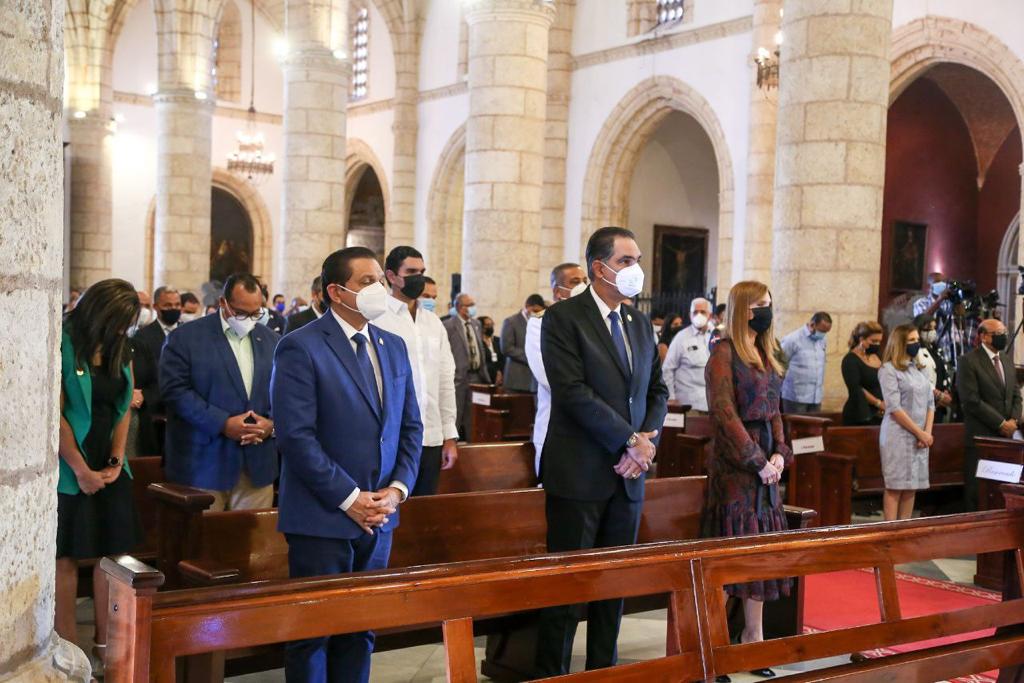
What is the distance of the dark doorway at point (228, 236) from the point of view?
84.0 feet

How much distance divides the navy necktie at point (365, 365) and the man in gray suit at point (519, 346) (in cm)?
580

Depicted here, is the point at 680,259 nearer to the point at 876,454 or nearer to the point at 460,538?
the point at 876,454

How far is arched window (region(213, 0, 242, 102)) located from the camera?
25.5 meters

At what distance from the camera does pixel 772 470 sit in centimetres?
428

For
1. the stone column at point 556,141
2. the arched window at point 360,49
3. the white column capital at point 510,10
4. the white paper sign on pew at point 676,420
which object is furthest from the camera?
the arched window at point 360,49

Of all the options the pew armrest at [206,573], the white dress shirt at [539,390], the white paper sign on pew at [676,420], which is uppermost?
the white dress shirt at [539,390]

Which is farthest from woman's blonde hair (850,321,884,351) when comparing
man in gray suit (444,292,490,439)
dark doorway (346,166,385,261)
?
dark doorway (346,166,385,261)

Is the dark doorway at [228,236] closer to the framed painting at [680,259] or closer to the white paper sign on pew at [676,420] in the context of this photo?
the framed painting at [680,259]

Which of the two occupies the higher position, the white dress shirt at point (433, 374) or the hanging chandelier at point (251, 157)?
the hanging chandelier at point (251, 157)

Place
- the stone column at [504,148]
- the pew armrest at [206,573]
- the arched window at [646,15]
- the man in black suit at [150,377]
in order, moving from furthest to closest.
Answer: the arched window at [646,15]
the stone column at [504,148]
the man in black suit at [150,377]
the pew armrest at [206,573]

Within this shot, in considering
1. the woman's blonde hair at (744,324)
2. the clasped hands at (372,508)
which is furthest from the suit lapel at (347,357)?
the woman's blonde hair at (744,324)

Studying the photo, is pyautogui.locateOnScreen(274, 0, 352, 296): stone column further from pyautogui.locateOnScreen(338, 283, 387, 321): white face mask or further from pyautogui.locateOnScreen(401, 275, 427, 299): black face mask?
pyautogui.locateOnScreen(338, 283, 387, 321): white face mask

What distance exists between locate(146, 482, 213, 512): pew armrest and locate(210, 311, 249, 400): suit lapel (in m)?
0.62

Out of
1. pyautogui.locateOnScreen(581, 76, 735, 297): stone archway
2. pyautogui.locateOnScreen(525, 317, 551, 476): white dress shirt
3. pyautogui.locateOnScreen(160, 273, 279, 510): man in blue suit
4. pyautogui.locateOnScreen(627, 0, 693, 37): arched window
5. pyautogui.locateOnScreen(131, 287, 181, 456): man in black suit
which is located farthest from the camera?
pyautogui.locateOnScreen(627, 0, 693, 37): arched window
